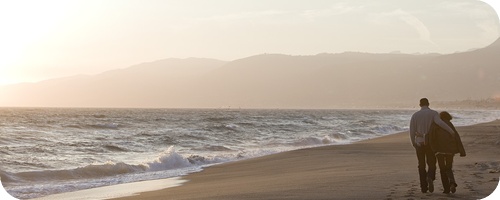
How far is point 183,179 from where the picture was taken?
1420cm

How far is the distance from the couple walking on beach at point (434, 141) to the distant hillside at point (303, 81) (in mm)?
3375

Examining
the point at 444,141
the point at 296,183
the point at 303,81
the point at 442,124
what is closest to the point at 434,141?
the point at 444,141

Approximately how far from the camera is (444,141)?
8.67 m

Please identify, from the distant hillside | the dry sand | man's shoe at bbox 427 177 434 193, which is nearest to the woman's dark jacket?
man's shoe at bbox 427 177 434 193

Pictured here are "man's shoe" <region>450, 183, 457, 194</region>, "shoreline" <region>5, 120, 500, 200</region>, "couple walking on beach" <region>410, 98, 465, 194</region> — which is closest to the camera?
"couple walking on beach" <region>410, 98, 465, 194</region>

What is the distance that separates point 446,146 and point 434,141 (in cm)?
18

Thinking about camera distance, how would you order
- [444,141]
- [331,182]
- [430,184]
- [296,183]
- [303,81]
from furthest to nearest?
1. [303,81]
2. [296,183]
3. [331,182]
4. [430,184]
5. [444,141]

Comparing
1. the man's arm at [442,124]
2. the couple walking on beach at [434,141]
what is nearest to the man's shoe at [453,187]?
the couple walking on beach at [434,141]

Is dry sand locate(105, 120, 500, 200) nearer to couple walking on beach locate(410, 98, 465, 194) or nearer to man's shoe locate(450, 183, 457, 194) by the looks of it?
man's shoe locate(450, 183, 457, 194)

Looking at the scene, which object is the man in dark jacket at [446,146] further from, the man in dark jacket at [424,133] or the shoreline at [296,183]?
the shoreline at [296,183]

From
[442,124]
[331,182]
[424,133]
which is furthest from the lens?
[331,182]

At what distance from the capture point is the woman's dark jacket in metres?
8.63

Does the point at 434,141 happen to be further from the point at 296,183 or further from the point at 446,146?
the point at 296,183

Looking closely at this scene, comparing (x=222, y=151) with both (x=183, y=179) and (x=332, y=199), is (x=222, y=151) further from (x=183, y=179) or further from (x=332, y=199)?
(x=332, y=199)
